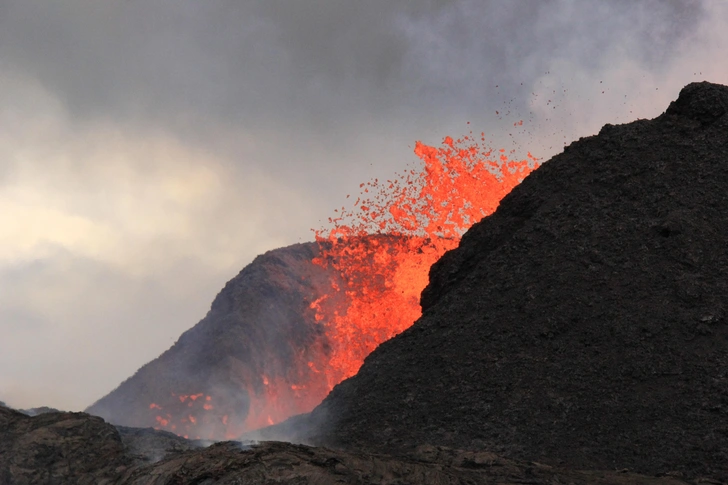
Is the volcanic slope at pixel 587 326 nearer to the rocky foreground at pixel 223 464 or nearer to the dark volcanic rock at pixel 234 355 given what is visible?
the rocky foreground at pixel 223 464

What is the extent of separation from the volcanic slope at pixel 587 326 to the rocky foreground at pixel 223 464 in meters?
1.68

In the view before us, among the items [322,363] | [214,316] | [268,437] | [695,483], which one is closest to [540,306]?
[695,483]

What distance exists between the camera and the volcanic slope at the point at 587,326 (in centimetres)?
1079

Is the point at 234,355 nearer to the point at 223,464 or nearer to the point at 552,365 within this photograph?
the point at 552,365

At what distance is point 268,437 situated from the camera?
15.5m

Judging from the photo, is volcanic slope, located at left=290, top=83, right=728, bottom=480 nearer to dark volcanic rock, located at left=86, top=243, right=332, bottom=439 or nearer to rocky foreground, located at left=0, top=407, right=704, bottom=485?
rocky foreground, located at left=0, top=407, right=704, bottom=485

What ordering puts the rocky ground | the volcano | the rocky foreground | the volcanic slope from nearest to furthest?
the rocky foreground
the rocky ground
the volcanic slope
the volcano

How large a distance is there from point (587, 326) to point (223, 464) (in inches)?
305

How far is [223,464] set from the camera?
8688mm

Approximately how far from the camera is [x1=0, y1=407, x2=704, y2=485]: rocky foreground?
8.23 meters

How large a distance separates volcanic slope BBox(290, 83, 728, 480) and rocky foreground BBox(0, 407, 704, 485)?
168 cm

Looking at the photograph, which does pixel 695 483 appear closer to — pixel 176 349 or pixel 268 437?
pixel 268 437

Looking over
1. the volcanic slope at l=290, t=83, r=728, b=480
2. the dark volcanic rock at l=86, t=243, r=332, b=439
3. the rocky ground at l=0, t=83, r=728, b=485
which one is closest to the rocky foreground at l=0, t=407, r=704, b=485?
the rocky ground at l=0, t=83, r=728, b=485

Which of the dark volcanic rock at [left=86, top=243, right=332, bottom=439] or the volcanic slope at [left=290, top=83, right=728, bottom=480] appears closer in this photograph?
the volcanic slope at [left=290, top=83, right=728, bottom=480]
